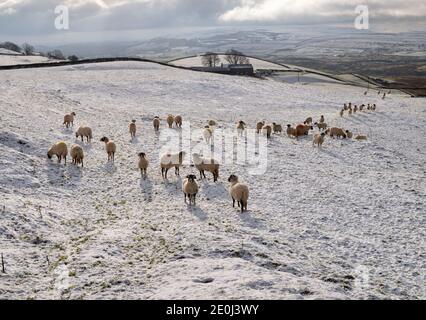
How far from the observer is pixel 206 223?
48.7 feet

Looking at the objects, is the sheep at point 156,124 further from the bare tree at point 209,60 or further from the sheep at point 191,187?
the bare tree at point 209,60

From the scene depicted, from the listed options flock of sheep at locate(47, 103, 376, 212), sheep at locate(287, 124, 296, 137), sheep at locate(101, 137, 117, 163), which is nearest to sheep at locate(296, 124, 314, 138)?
flock of sheep at locate(47, 103, 376, 212)

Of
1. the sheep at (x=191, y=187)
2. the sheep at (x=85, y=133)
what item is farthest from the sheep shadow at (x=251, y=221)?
the sheep at (x=85, y=133)

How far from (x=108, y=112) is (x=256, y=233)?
25.8m

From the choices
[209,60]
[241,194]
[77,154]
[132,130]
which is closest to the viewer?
[241,194]

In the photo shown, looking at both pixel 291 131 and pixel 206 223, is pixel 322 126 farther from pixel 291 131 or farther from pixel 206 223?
pixel 206 223

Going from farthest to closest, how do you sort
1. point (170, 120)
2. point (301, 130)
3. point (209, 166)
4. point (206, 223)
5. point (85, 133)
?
point (301, 130)
point (170, 120)
point (85, 133)
point (209, 166)
point (206, 223)

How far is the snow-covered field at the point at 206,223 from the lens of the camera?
11008 mm

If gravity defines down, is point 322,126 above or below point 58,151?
below

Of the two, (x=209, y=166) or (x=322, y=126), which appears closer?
(x=209, y=166)

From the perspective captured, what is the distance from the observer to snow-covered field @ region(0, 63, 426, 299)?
11.0m

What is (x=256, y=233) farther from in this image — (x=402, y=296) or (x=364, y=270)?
(x=402, y=296)

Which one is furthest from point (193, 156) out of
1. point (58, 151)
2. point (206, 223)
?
point (58, 151)

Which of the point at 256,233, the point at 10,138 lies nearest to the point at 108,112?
the point at 10,138
